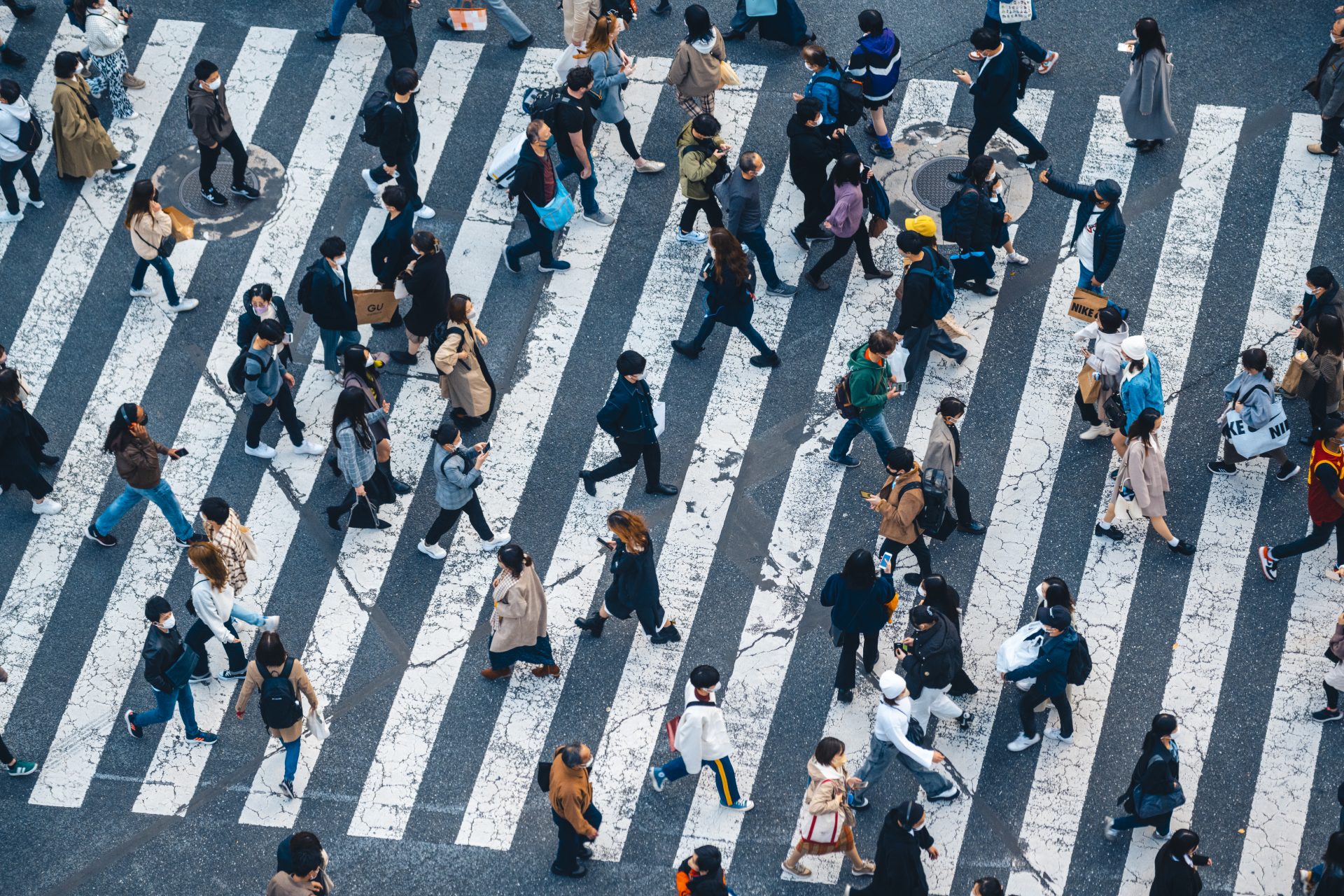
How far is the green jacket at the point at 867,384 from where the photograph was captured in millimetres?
15594

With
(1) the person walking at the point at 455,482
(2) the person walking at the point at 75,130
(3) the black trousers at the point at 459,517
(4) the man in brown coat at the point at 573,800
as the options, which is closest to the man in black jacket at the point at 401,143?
(2) the person walking at the point at 75,130

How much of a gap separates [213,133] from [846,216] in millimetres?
6333

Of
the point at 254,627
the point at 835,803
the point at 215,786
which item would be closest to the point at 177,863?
the point at 215,786

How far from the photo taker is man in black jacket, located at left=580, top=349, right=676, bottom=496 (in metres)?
15.3

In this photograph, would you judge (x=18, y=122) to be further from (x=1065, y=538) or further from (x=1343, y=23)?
(x=1343, y=23)

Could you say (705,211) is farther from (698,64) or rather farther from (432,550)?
(432,550)

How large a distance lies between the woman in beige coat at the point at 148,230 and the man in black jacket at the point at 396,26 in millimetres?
2953

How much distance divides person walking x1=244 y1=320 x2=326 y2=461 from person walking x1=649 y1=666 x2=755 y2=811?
4705 mm

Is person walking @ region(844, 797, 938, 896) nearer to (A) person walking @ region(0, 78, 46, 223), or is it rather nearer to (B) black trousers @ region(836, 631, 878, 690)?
(B) black trousers @ region(836, 631, 878, 690)

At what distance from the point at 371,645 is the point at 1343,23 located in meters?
11.1

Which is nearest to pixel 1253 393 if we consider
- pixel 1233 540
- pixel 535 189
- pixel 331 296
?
pixel 1233 540

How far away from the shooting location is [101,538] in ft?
52.4

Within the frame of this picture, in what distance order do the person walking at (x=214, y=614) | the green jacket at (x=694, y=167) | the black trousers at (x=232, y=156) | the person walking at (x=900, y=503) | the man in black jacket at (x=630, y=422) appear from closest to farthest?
the person walking at (x=214, y=614) < the person walking at (x=900, y=503) < the man in black jacket at (x=630, y=422) < the green jacket at (x=694, y=167) < the black trousers at (x=232, y=156)

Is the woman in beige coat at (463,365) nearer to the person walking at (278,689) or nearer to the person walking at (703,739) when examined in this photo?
the person walking at (278,689)
